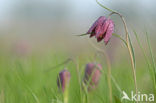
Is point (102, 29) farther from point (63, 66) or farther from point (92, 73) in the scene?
point (63, 66)

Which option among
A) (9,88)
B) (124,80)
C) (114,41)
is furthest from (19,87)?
(114,41)

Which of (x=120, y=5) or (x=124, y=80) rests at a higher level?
(x=120, y=5)

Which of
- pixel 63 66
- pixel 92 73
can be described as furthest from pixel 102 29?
pixel 63 66

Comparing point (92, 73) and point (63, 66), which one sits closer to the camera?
point (92, 73)

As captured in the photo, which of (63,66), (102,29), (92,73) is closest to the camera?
(102,29)

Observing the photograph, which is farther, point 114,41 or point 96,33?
point 114,41

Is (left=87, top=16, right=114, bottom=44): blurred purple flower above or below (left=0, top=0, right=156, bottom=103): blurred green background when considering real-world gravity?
above

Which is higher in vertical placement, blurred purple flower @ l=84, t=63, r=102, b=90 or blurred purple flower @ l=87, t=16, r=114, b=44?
blurred purple flower @ l=87, t=16, r=114, b=44

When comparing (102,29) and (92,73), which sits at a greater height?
(102,29)

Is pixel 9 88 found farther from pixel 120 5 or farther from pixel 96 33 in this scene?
pixel 120 5

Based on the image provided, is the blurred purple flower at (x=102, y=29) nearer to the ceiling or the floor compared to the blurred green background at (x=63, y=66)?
nearer to the ceiling

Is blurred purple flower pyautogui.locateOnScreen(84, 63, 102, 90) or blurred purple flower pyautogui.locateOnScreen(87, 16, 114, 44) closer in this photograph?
blurred purple flower pyautogui.locateOnScreen(87, 16, 114, 44)
